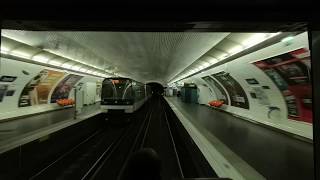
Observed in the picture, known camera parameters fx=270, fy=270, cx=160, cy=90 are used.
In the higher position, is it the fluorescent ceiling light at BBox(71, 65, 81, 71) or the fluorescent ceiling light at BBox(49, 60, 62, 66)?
the fluorescent ceiling light at BBox(71, 65, 81, 71)

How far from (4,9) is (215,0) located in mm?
1909

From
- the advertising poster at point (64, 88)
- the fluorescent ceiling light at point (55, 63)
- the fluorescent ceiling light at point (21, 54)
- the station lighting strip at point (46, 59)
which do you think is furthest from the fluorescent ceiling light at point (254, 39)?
the advertising poster at point (64, 88)

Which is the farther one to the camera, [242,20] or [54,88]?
[54,88]

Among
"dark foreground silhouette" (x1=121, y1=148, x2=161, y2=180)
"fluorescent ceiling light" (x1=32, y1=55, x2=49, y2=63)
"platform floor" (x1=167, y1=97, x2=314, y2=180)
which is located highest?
"fluorescent ceiling light" (x1=32, y1=55, x2=49, y2=63)

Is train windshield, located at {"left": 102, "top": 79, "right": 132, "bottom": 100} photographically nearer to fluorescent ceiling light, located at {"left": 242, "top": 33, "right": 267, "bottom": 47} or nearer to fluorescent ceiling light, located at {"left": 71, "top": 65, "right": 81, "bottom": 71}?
fluorescent ceiling light, located at {"left": 71, "top": 65, "right": 81, "bottom": 71}

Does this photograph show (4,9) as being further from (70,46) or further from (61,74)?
(61,74)

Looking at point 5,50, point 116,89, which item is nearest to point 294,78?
point 5,50

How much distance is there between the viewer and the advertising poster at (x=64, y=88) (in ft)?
60.7

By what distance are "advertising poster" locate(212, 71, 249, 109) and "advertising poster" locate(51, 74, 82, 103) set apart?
10.3 m

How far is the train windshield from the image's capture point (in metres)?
16.2

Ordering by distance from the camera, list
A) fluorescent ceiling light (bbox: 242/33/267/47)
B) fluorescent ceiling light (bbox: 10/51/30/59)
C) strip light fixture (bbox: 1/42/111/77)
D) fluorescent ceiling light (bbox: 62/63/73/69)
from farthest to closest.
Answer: fluorescent ceiling light (bbox: 62/63/73/69)
fluorescent ceiling light (bbox: 10/51/30/59)
strip light fixture (bbox: 1/42/111/77)
fluorescent ceiling light (bbox: 242/33/267/47)

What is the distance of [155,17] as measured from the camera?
2.59 metres

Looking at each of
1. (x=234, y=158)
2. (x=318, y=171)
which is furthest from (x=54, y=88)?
(x=318, y=171)

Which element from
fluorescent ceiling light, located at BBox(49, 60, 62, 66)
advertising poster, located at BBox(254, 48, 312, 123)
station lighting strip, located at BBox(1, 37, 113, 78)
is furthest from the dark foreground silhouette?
fluorescent ceiling light, located at BBox(49, 60, 62, 66)
